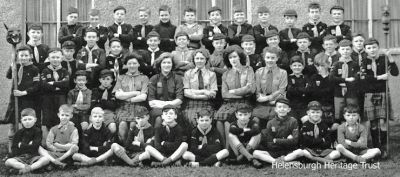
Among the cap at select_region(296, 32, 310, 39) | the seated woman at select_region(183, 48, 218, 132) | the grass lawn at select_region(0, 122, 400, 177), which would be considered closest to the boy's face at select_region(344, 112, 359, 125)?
the grass lawn at select_region(0, 122, 400, 177)

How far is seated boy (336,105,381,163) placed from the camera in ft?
26.6

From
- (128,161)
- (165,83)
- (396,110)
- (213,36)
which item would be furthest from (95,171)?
(396,110)

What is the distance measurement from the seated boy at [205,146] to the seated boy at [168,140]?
0.13 meters

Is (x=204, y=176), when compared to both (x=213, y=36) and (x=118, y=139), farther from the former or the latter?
(x=213, y=36)

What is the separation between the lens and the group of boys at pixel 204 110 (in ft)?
26.6

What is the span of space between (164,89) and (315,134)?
7.05 feet

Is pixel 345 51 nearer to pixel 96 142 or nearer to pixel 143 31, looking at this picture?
pixel 143 31

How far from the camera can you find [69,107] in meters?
8.34

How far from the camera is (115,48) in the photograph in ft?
29.9

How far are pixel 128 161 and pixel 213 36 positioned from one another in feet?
7.75

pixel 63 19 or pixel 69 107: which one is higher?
pixel 63 19

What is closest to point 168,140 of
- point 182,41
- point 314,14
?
point 182,41

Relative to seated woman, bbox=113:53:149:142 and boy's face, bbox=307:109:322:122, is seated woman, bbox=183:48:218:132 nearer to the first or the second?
seated woman, bbox=113:53:149:142

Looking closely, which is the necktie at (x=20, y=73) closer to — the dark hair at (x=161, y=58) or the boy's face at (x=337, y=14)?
the dark hair at (x=161, y=58)
